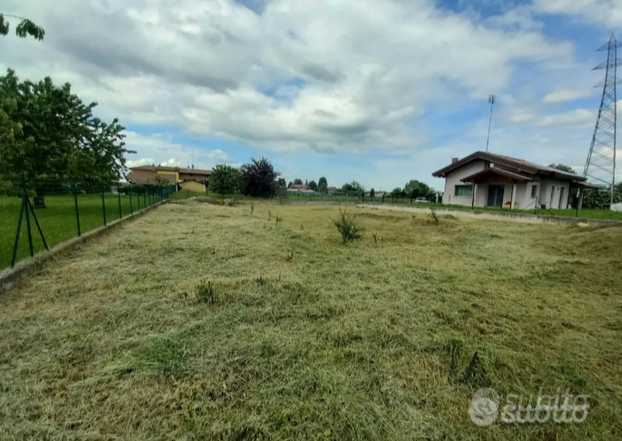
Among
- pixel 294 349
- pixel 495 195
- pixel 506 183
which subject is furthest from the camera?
pixel 495 195

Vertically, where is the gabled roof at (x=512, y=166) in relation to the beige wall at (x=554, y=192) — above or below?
above

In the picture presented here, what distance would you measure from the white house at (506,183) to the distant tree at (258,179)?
15771mm

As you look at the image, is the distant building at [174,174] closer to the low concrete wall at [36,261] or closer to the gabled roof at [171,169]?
the gabled roof at [171,169]

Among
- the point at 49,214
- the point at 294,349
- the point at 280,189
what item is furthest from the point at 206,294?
the point at 280,189

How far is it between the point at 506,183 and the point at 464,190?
3929 mm

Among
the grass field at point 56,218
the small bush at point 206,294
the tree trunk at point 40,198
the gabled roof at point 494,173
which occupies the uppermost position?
the gabled roof at point 494,173

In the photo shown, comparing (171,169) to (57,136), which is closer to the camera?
(57,136)

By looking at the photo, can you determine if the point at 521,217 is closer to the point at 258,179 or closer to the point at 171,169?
the point at 258,179

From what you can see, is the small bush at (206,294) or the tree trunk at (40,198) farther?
the tree trunk at (40,198)

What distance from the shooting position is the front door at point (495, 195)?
19.6 meters

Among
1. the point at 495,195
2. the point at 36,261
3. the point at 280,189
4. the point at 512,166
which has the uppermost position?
the point at 512,166

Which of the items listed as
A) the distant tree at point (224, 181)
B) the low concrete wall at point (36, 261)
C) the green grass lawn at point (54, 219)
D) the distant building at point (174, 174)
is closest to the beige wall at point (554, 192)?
the green grass lawn at point (54, 219)

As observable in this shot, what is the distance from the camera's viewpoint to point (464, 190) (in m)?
22.6

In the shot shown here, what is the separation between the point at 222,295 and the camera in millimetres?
3412
